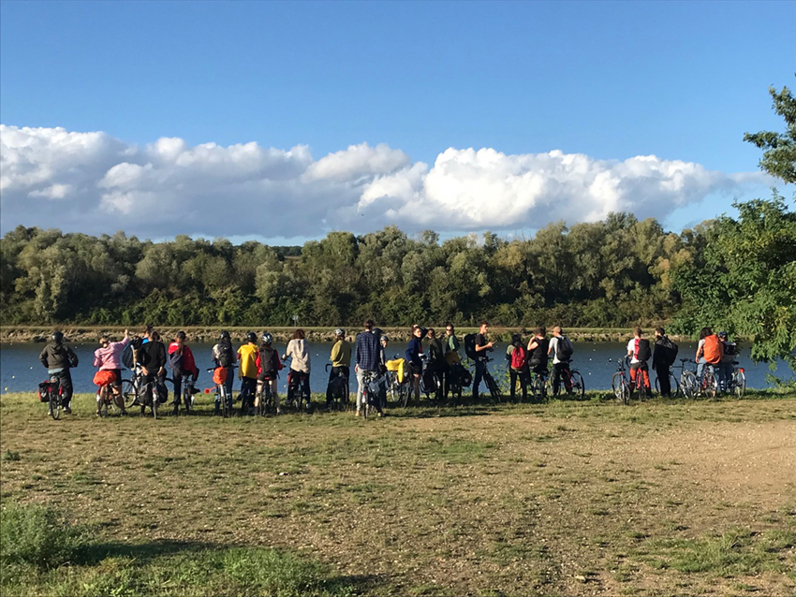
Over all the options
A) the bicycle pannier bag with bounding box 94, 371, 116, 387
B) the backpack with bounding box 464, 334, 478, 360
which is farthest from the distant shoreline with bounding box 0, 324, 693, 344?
the bicycle pannier bag with bounding box 94, 371, 116, 387

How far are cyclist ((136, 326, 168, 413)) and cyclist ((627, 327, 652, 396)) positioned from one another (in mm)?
9672

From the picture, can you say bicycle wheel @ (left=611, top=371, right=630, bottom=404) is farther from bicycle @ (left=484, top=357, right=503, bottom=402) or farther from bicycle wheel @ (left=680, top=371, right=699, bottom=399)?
bicycle @ (left=484, top=357, right=503, bottom=402)

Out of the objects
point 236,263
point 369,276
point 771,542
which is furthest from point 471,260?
point 771,542

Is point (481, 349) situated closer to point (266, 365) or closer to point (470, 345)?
point (470, 345)

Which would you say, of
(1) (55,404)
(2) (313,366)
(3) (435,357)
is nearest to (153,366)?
(1) (55,404)

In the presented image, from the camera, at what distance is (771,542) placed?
292 inches

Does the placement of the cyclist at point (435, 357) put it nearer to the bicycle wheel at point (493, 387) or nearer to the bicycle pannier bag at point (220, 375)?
the bicycle wheel at point (493, 387)

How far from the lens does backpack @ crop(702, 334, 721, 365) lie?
18531 millimetres

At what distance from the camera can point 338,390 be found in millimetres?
17219

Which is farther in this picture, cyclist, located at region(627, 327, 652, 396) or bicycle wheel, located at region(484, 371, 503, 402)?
bicycle wheel, located at region(484, 371, 503, 402)

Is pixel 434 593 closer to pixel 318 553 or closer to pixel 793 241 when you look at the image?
pixel 318 553

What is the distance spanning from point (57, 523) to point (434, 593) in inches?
132

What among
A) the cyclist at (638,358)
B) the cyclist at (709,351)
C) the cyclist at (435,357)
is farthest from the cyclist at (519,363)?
the cyclist at (709,351)

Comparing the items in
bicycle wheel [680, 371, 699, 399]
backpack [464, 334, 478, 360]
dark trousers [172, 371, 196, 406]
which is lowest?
bicycle wheel [680, 371, 699, 399]
